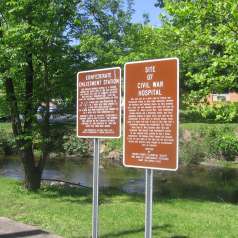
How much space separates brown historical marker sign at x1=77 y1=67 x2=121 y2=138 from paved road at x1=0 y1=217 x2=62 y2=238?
2.27m

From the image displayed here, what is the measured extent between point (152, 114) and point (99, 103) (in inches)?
56.2

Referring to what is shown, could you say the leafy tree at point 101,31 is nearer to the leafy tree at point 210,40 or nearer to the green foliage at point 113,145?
the leafy tree at point 210,40

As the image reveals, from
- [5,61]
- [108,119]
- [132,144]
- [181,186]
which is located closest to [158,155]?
[132,144]

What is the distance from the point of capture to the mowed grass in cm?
944

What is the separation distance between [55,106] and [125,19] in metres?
3.20

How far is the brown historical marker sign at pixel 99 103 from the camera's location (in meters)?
7.07

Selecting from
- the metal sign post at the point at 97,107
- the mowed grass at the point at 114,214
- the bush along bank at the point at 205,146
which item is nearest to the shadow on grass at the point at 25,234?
the mowed grass at the point at 114,214

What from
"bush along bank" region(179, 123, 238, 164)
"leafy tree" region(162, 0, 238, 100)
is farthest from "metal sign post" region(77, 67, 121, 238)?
"bush along bank" region(179, 123, 238, 164)

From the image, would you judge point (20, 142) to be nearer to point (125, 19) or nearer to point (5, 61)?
point (5, 61)

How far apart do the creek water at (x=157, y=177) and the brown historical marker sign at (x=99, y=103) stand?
981cm

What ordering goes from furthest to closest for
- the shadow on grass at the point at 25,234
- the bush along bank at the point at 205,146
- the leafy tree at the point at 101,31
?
1. the bush along bank at the point at 205,146
2. the leafy tree at the point at 101,31
3. the shadow on grass at the point at 25,234

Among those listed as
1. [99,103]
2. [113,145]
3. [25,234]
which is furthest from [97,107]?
[113,145]

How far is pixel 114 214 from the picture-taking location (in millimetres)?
10938

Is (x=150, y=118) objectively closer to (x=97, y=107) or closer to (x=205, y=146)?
(x=97, y=107)
